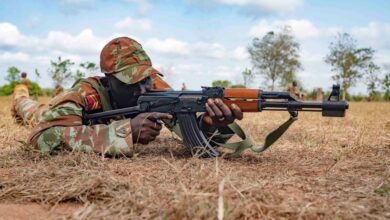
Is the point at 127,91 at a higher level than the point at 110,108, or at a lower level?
higher

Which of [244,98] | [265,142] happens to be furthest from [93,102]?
[265,142]

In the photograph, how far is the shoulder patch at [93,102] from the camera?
384 centimetres

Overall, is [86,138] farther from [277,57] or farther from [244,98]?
[277,57]

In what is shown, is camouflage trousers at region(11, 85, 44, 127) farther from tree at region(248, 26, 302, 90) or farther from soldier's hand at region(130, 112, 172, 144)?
tree at region(248, 26, 302, 90)

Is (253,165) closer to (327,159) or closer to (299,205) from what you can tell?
(327,159)

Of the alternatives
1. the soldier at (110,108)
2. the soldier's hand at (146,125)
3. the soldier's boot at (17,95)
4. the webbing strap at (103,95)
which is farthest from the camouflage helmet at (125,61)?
the soldier's boot at (17,95)

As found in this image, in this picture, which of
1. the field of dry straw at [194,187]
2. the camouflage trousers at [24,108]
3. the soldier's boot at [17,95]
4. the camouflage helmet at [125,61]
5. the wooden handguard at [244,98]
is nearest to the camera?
the field of dry straw at [194,187]

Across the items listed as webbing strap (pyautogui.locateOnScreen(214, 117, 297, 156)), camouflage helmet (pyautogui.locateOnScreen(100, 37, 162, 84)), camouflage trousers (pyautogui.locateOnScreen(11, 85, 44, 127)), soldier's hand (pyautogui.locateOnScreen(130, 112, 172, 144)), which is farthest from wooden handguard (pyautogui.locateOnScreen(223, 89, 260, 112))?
camouflage trousers (pyautogui.locateOnScreen(11, 85, 44, 127))

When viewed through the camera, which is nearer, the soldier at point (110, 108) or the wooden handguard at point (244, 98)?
the wooden handguard at point (244, 98)

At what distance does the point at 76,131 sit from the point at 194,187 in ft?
6.02

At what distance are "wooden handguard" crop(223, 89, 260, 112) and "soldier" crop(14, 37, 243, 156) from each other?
56 mm

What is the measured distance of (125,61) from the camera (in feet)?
12.3

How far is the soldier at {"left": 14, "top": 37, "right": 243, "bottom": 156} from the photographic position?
3.54 m

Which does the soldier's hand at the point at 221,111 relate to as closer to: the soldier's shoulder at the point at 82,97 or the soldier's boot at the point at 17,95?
the soldier's shoulder at the point at 82,97
